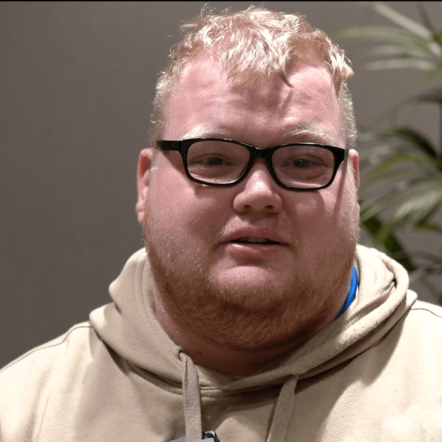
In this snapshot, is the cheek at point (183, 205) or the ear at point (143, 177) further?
the ear at point (143, 177)

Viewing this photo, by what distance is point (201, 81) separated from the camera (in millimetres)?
1196

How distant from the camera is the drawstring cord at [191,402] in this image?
1.13 metres

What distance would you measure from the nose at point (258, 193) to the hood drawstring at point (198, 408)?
308mm

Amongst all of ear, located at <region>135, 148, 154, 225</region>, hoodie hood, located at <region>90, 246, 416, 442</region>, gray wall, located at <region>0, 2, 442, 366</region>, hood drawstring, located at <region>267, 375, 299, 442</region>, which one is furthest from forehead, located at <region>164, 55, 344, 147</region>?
gray wall, located at <region>0, 2, 442, 366</region>

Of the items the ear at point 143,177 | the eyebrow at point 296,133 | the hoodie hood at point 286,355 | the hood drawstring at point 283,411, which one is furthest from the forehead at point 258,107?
the hood drawstring at point 283,411

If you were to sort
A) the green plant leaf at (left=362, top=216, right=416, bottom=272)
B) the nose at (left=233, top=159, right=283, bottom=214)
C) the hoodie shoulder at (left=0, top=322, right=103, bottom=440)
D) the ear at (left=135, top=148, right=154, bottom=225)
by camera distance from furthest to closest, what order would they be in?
the green plant leaf at (left=362, top=216, right=416, bottom=272) → the ear at (left=135, top=148, right=154, bottom=225) → the hoodie shoulder at (left=0, top=322, right=103, bottom=440) → the nose at (left=233, top=159, right=283, bottom=214)

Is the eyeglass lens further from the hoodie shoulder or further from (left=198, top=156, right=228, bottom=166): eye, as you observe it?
the hoodie shoulder

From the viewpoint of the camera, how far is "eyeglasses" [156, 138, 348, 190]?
1120 millimetres

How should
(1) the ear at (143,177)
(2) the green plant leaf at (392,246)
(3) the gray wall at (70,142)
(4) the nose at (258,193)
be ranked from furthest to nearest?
(3) the gray wall at (70,142) → (2) the green plant leaf at (392,246) → (1) the ear at (143,177) → (4) the nose at (258,193)

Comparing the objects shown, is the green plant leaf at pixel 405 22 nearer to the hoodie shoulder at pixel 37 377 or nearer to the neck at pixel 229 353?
the neck at pixel 229 353

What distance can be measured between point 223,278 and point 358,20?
1.54 meters

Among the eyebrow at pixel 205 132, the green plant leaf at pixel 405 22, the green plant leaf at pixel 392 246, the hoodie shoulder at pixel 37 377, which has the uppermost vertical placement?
the green plant leaf at pixel 405 22

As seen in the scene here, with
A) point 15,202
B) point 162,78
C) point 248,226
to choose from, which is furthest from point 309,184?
point 15,202

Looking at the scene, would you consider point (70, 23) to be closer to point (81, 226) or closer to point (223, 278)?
point (81, 226)
